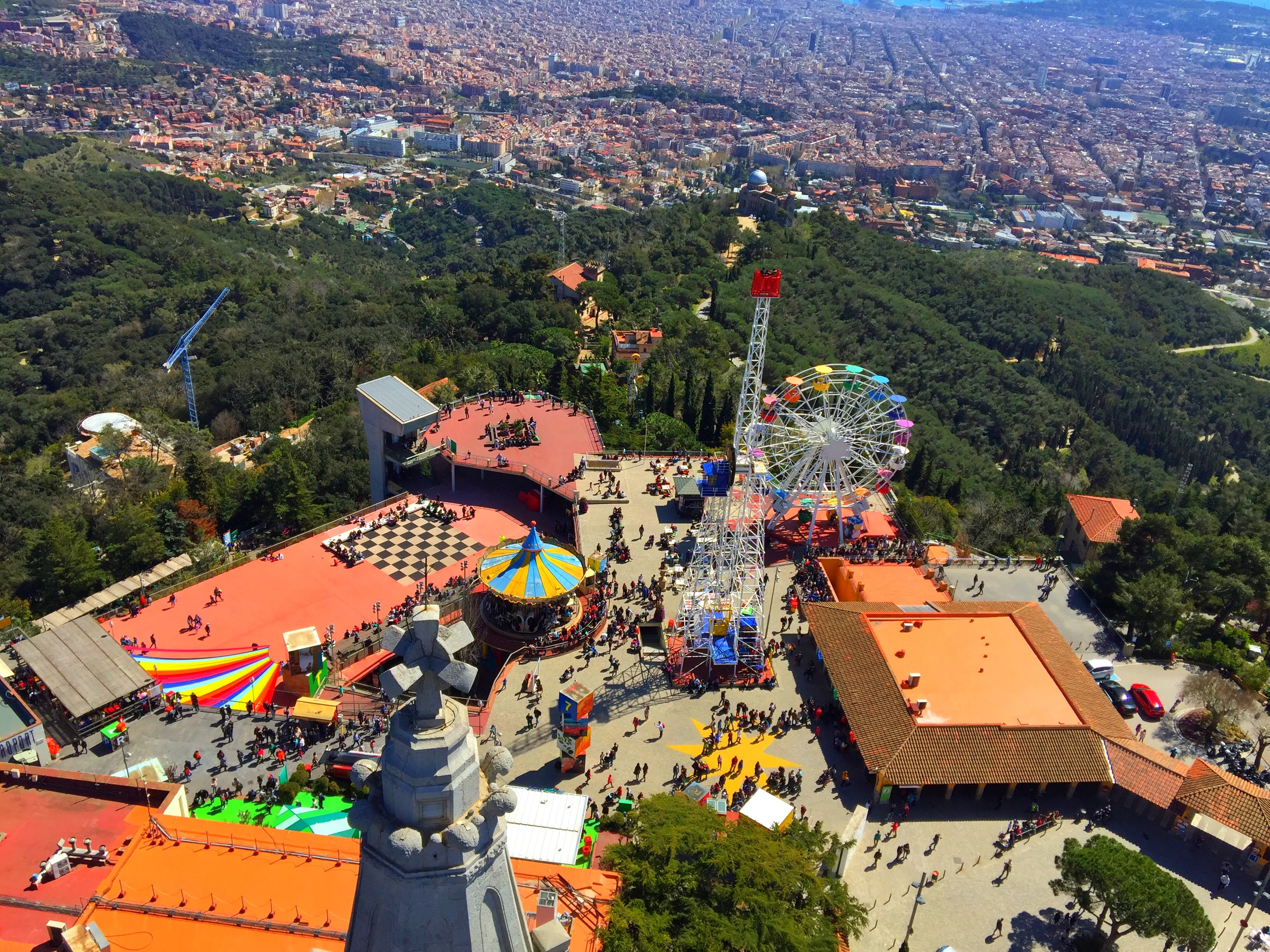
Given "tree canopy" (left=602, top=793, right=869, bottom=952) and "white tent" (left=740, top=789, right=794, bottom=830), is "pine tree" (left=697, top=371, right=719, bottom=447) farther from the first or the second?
"tree canopy" (left=602, top=793, right=869, bottom=952)

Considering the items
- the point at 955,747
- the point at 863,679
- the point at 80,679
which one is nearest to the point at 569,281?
the point at 863,679

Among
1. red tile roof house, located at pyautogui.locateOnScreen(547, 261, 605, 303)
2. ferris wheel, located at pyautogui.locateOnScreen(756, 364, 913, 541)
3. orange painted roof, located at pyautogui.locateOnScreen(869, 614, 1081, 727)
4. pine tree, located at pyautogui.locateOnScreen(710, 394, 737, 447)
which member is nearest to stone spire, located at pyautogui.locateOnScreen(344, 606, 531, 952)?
orange painted roof, located at pyautogui.locateOnScreen(869, 614, 1081, 727)

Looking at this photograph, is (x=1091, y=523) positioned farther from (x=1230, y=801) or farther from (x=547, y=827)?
(x=547, y=827)

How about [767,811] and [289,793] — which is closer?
[289,793]

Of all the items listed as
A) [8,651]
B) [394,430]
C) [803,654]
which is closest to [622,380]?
[394,430]

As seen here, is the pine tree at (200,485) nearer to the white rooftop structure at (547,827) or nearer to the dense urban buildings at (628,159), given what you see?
the white rooftop structure at (547,827)

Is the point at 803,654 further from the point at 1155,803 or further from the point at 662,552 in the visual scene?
the point at 1155,803

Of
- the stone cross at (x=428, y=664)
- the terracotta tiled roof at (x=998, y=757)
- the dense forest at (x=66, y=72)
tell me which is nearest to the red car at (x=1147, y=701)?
the terracotta tiled roof at (x=998, y=757)
